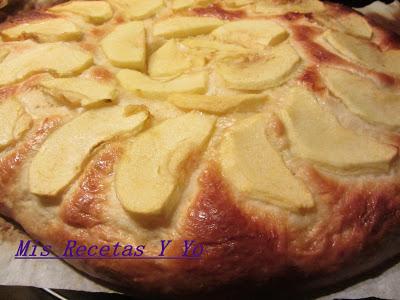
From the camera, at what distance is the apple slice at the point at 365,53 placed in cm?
204

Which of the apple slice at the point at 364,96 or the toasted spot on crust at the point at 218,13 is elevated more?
the toasted spot on crust at the point at 218,13

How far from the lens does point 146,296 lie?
5.27 ft

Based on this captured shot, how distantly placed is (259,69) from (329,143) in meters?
0.46

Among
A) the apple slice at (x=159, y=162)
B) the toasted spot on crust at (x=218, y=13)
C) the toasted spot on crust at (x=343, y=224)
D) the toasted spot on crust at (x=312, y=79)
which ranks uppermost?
the apple slice at (x=159, y=162)

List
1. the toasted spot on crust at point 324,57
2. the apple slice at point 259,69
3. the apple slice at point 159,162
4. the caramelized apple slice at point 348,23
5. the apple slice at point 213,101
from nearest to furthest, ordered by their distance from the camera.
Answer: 1. the apple slice at point 159,162
2. the apple slice at point 213,101
3. the apple slice at point 259,69
4. the toasted spot on crust at point 324,57
5. the caramelized apple slice at point 348,23

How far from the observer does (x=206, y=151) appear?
5.39 ft

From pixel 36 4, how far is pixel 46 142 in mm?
1663

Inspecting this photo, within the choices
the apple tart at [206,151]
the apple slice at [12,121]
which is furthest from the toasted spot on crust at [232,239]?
the apple slice at [12,121]

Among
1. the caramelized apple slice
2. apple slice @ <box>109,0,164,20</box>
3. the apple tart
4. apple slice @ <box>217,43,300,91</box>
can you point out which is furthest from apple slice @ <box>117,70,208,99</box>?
the caramelized apple slice

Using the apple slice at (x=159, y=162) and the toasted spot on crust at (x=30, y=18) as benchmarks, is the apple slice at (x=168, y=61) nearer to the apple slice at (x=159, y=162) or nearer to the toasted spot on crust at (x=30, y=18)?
the apple slice at (x=159, y=162)

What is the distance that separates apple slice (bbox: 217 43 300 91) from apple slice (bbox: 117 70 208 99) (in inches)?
4.3

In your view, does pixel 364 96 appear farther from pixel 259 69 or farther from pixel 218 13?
pixel 218 13

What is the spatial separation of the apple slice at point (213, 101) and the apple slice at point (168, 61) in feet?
0.78

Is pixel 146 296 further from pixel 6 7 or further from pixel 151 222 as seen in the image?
pixel 6 7
